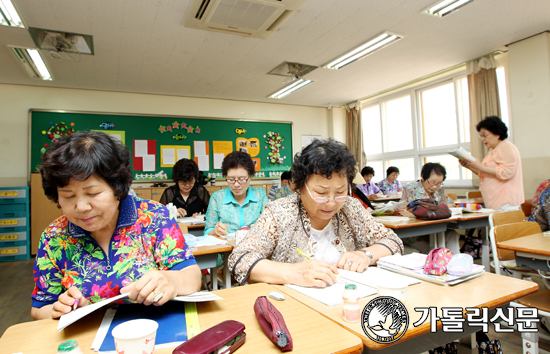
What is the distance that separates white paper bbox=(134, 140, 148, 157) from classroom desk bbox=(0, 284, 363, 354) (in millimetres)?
5943

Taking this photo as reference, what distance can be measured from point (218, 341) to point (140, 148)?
20.9 ft

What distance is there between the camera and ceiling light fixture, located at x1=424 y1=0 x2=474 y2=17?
3.69m

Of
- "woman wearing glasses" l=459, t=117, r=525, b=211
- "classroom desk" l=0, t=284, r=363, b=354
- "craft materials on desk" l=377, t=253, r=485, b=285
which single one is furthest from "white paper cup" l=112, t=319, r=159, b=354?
"woman wearing glasses" l=459, t=117, r=525, b=211

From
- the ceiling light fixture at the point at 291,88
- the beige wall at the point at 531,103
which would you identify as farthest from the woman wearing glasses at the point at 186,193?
the beige wall at the point at 531,103

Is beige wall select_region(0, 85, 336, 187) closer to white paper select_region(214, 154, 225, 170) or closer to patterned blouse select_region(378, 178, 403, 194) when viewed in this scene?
white paper select_region(214, 154, 225, 170)

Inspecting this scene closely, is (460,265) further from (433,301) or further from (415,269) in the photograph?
(433,301)

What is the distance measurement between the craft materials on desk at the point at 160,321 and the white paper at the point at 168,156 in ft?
19.6

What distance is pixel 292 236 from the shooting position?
161 cm

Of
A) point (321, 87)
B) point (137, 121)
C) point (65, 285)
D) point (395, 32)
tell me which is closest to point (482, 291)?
point (65, 285)

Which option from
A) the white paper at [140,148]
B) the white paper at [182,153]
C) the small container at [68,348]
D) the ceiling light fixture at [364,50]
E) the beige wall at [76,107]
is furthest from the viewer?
the white paper at [182,153]

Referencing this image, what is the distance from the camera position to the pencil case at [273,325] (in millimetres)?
768

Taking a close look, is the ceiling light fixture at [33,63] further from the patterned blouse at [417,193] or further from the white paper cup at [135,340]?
the patterned blouse at [417,193]

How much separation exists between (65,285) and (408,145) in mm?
7389

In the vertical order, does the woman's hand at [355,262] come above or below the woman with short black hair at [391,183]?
below
